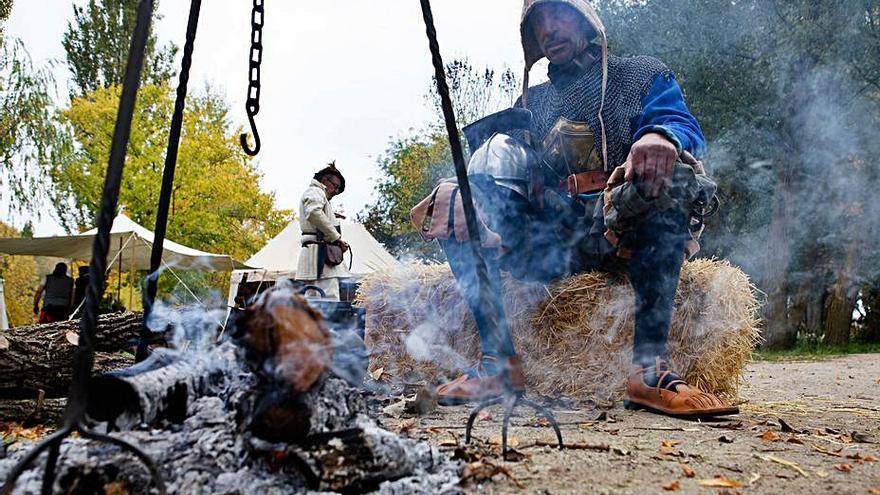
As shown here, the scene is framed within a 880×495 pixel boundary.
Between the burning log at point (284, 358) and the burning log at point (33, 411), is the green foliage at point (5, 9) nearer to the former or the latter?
the burning log at point (33, 411)

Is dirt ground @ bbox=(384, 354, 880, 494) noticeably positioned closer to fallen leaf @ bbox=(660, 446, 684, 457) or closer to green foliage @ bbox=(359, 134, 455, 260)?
fallen leaf @ bbox=(660, 446, 684, 457)

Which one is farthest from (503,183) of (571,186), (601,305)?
(601,305)

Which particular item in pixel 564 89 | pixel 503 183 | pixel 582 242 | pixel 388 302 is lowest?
pixel 388 302

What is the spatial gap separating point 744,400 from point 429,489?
97.4 inches

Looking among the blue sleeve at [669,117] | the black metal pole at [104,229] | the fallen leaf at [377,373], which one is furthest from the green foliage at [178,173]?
the black metal pole at [104,229]

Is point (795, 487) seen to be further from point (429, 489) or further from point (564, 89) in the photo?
point (564, 89)

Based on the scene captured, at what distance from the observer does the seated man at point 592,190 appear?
2.22 metres

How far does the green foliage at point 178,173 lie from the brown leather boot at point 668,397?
597 inches

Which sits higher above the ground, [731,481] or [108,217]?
[108,217]

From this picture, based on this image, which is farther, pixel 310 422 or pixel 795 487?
pixel 795 487

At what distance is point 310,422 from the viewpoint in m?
1.17

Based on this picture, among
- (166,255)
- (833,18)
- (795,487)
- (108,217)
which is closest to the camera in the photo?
(108,217)

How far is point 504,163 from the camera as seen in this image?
8.72 feet

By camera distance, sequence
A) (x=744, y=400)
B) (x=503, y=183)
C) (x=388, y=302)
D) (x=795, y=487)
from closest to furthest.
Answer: (x=795, y=487)
(x=503, y=183)
(x=744, y=400)
(x=388, y=302)
